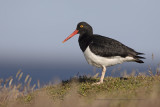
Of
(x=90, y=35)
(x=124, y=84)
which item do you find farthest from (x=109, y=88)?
(x=90, y=35)

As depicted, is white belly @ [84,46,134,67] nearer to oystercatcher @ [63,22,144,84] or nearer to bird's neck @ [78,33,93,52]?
oystercatcher @ [63,22,144,84]

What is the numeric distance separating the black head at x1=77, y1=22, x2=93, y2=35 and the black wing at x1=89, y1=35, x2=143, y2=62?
1.01 m

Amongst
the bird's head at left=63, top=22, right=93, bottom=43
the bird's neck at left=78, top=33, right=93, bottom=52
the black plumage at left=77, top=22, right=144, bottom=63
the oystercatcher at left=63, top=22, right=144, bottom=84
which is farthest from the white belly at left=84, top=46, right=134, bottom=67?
the bird's head at left=63, top=22, right=93, bottom=43

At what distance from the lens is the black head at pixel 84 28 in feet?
41.7

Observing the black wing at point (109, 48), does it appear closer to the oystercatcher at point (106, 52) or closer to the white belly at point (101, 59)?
the oystercatcher at point (106, 52)

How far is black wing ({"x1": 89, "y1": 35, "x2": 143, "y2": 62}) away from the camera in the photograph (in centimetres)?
1128

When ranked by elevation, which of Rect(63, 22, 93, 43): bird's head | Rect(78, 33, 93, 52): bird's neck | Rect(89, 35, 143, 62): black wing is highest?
Rect(63, 22, 93, 43): bird's head

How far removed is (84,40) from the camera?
39.9ft

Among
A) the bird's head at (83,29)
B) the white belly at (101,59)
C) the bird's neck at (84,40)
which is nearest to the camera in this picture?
the white belly at (101,59)

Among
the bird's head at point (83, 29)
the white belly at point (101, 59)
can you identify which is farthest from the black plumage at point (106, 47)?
the bird's head at point (83, 29)

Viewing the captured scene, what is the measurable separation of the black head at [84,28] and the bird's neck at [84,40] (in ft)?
0.51

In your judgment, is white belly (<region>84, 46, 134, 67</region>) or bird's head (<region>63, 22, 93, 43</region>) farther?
bird's head (<region>63, 22, 93, 43</region>)

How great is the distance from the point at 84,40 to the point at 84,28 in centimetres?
80

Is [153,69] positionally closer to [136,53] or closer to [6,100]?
[136,53]
